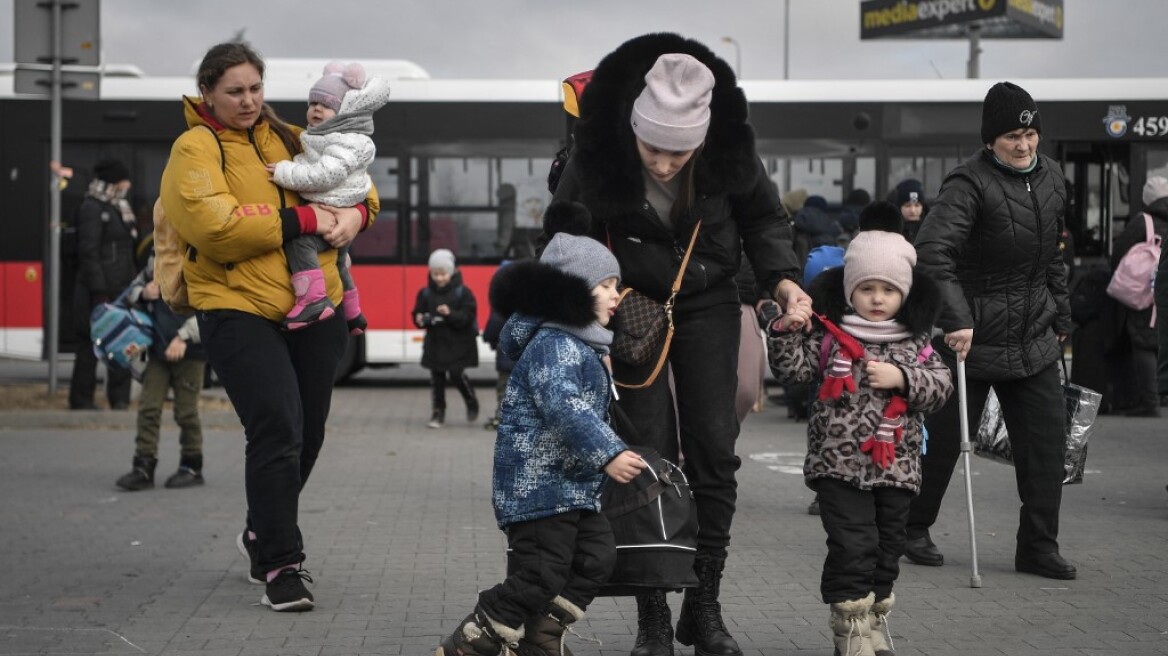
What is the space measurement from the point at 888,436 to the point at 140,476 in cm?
594

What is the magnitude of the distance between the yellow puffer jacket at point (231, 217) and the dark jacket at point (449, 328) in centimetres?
743

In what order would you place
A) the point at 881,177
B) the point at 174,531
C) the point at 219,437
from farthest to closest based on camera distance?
the point at 881,177, the point at 219,437, the point at 174,531

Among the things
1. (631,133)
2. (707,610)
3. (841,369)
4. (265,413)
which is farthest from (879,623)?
(265,413)

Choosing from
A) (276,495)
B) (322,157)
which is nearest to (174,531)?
(276,495)

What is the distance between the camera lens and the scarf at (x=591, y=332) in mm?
4504

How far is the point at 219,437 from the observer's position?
487 inches

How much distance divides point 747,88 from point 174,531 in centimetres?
1156

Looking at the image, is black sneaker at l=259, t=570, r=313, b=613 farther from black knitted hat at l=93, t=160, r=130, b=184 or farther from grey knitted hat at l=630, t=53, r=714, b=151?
black knitted hat at l=93, t=160, r=130, b=184

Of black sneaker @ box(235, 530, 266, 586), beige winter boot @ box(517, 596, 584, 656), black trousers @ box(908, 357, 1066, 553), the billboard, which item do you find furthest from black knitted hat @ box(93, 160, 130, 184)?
the billboard

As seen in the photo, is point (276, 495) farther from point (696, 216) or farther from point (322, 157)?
point (696, 216)

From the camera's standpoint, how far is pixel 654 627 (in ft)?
16.1

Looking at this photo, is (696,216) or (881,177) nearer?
(696,216)

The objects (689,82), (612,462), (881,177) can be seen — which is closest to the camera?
(612,462)

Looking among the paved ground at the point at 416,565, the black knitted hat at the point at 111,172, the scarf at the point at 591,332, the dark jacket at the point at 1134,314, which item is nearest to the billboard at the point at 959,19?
the dark jacket at the point at 1134,314
